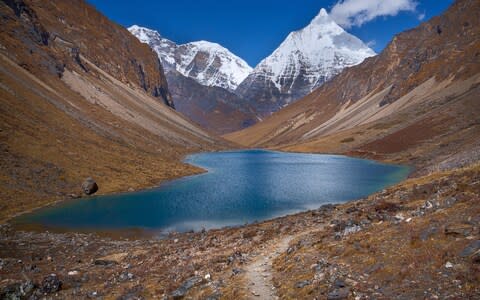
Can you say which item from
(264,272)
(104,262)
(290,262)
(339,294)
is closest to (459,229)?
(339,294)

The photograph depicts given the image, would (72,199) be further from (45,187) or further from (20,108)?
(20,108)

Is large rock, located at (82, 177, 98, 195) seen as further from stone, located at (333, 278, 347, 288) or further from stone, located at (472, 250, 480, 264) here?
stone, located at (472, 250, 480, 264)

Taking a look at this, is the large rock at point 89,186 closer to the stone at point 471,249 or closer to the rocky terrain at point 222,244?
the rocky terrain at point 222,244

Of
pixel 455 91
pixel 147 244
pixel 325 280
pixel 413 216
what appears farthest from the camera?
pixel 455 91

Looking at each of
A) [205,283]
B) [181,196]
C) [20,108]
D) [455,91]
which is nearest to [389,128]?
[455,91]

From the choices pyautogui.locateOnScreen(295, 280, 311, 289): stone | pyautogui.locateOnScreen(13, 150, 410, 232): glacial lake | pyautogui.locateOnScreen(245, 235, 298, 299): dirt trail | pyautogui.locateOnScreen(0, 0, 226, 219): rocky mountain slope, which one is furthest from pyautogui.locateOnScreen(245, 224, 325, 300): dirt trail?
pyautogui.locateOnScreen(0, 0, 226, 219): rocky mountain slope

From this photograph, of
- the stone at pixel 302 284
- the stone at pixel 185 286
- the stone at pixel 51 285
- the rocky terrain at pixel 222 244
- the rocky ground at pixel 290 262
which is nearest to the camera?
the rocky ground at pixel 290 262

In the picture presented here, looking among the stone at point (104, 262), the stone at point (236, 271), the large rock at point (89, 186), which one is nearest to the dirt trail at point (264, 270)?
the stone at point (236, 271)
